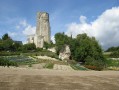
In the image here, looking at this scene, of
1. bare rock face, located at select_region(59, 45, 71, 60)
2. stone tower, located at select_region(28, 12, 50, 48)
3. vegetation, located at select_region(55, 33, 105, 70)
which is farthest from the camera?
stone tower, located at select_region(28, 12, 50, 48)

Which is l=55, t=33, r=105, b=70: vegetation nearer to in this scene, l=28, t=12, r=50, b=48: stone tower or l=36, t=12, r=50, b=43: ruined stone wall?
l=28, t=12, r=50, b=48: stone tower

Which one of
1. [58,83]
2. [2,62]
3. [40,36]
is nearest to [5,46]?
[40,36]

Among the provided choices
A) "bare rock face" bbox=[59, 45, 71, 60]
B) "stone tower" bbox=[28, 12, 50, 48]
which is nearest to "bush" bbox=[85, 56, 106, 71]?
"bare rock face" bbox=[59, 45, 71, 60]

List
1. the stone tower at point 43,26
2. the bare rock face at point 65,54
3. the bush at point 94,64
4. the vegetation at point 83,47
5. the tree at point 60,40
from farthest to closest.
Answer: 1. the stone tower at point 43,26
2. the tree at point 60,40
3. the vegetation at point 83,47
4. the bare rock face at point 65,54
5. the bush at point 94,64

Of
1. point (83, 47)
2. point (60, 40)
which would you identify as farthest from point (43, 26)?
point (83, 47)

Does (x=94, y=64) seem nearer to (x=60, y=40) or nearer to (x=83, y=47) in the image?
(x=83, y=47)

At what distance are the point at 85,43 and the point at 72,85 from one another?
51962mm

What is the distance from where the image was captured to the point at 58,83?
677 inches

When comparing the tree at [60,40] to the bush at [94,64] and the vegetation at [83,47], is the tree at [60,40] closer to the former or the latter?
the vegetation at [83,47]

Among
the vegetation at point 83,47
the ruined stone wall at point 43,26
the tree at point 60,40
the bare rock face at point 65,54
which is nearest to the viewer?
the bare rock face at point 65,54

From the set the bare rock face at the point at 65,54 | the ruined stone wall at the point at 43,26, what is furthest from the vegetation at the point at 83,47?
the ruined stone wall at the point at 43,26

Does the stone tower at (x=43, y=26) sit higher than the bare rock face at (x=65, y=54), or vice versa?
the stone tower at (x=43, y=26)

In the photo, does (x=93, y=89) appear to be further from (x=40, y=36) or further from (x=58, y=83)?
(x=40, y=36)

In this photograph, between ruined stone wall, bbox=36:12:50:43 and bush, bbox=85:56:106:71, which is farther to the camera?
ruined stone wall, bbox=36:12:50:43
